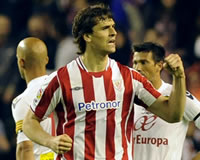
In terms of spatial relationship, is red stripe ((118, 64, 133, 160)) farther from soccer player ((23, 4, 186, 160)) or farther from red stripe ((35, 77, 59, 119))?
red stripe ((35, 77, 59, 119))

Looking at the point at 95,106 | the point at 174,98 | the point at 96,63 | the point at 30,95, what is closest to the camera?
the point at 174,98

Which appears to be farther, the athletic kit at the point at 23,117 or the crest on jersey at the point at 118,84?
the athletic kit at the point at 23,117

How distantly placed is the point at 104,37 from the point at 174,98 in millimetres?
672

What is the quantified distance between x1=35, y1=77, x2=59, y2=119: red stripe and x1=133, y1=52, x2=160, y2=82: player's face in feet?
3.95

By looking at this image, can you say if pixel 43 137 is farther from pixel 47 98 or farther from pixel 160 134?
pixel 160 134

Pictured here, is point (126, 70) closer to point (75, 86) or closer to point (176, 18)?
point (75, 86)

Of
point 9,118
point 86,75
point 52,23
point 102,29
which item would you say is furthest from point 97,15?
point 52,23

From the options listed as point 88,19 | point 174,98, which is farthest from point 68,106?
point 174,98

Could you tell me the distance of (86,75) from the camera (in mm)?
4852

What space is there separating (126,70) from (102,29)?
341 millimetres

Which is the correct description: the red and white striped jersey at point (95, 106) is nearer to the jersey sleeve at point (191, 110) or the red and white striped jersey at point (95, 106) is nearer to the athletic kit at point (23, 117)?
the athletic kit at point (23, 117)

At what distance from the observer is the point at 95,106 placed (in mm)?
4738

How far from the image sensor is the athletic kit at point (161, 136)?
17.9 ft

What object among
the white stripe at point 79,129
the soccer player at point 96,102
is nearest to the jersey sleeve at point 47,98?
the soccer player at point 96,102
